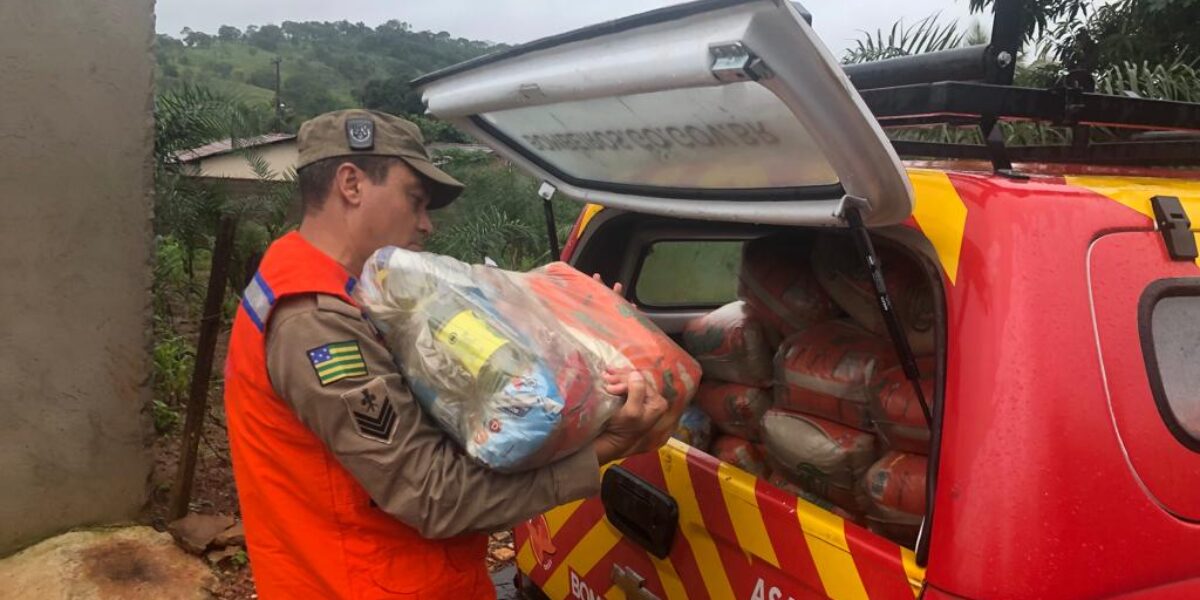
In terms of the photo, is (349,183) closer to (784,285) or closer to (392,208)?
(392,208)

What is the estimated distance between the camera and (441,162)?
312 inches

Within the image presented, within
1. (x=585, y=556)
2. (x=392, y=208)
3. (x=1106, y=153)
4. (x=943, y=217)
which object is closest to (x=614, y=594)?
(x=585, y=556)

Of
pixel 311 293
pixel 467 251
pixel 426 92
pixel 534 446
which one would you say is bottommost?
pixel 467 251

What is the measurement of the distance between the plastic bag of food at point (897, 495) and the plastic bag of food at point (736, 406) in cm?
40

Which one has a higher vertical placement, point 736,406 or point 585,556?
point 736,406

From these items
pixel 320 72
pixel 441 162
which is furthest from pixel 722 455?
pixel 320 72

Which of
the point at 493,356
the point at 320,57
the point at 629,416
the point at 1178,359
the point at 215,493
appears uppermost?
the point at 320,57

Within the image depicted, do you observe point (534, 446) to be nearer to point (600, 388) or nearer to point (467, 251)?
point (600, 388)

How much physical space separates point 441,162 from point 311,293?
636 centimetres

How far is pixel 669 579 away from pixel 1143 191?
4.14 feet

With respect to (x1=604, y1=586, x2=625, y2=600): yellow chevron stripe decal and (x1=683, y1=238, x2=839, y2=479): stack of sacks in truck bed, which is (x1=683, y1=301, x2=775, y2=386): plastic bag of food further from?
(x1=604, y1=586, x2=625, y2=600): yellow chevron stripe decal

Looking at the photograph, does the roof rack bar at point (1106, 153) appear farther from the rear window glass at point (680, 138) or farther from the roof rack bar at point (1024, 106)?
the rear window glass at point (680, 138)

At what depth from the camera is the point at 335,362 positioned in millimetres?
1643

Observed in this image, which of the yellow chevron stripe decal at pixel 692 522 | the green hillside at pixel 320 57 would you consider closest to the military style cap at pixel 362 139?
the yellow chevron stripe decal at pixel 692 522
